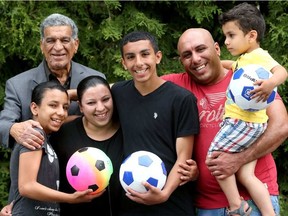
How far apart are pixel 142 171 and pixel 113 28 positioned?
2.61 m

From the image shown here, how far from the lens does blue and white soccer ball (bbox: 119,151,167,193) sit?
155 inches

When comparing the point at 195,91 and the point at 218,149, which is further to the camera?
the point at 195,91

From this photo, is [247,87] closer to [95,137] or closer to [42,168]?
[95,137]

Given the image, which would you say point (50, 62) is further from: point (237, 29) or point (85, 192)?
point (237, 29)

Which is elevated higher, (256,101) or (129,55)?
(129,55)

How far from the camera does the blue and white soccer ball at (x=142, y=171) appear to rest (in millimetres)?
3938

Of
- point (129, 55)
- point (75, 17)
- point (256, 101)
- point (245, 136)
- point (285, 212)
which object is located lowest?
point (285, 212)

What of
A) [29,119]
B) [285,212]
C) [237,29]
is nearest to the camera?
[237,29]

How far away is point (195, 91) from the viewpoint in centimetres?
450

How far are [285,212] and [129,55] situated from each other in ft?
9.48

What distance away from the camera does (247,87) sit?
3.95 m

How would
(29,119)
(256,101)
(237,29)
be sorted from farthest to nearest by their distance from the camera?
(29,119)
(237,29)
(256,101)

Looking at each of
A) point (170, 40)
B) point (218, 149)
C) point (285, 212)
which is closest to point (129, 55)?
point (218, 149)

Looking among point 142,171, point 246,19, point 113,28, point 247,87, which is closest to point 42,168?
point 142,171
